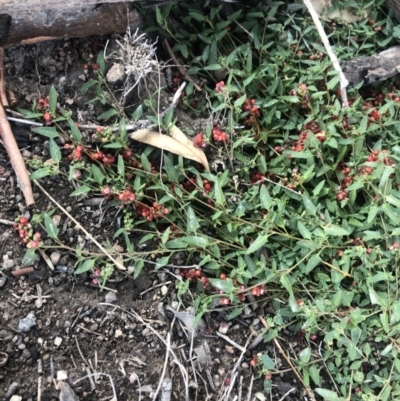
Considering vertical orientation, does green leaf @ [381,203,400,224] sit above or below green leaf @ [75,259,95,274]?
above

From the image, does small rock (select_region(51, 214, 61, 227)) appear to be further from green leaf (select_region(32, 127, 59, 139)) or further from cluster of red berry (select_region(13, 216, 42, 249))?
green leaf (select_region(32, 127, 59, 139))

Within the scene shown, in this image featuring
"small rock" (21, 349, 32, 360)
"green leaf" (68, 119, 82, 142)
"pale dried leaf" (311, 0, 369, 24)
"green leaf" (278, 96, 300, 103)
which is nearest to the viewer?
"small rock" (21, 349, 32, 360)

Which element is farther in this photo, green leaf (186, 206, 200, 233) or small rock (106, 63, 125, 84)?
small rock (106, 63, 125, 84)

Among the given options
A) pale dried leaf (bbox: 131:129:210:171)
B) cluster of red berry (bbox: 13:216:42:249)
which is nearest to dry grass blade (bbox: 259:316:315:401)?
pale dried leaf (bbox: 131:129:210:171)

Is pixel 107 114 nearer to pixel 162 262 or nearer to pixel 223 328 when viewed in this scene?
pixel 162 262

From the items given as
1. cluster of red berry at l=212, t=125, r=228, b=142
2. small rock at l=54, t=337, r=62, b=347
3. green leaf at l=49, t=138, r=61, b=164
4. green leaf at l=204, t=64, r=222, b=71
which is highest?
green leaf at l=204, t=64, r=222, b=71

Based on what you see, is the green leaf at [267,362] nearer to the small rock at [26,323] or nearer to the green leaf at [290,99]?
the small rock at [26,323]

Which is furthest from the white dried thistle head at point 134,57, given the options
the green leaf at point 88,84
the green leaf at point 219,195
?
the green leaf at point 219,195
